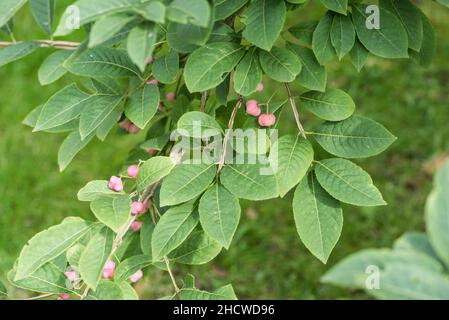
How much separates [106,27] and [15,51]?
18.6 inches

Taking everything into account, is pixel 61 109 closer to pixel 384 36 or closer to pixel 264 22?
pixel 264 22

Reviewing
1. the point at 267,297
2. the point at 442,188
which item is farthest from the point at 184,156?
the point at 267,297

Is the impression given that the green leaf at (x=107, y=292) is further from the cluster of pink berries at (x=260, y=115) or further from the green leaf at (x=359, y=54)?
the green leaf at (x=359, y=54)

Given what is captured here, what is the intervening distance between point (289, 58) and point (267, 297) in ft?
4.45

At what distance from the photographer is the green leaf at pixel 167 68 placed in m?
1.15

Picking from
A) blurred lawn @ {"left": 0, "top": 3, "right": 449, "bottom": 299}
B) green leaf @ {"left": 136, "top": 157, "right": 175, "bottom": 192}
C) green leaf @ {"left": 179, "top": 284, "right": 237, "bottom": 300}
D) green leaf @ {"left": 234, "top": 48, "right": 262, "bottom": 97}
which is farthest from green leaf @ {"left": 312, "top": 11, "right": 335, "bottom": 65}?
blurred lawn @ {"left": 0, "top": 3, "right": 449, "bottom": 299}

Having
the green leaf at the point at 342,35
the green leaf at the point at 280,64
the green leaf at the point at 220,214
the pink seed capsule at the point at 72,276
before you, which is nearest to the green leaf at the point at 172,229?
the green leaf at the point at 220,214

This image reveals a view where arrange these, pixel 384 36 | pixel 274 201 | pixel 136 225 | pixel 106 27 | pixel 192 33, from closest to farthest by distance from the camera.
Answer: pixel 106 27 < pixel 192 33 < pixel 384 36 < pixel 136 225 < pixel 274 201

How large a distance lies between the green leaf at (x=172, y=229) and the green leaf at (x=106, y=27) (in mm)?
357

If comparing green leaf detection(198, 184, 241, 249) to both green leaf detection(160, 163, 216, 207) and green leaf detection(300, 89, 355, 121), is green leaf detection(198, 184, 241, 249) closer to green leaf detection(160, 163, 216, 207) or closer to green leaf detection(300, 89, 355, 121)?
green leaf detection(160, 163, 216, 207)

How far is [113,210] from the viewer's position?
1021 millimetres

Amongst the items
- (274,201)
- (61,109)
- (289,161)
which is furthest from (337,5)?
(274,201)

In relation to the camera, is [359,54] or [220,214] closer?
[220,214]

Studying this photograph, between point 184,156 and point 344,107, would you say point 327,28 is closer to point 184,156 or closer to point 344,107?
point 344,107
